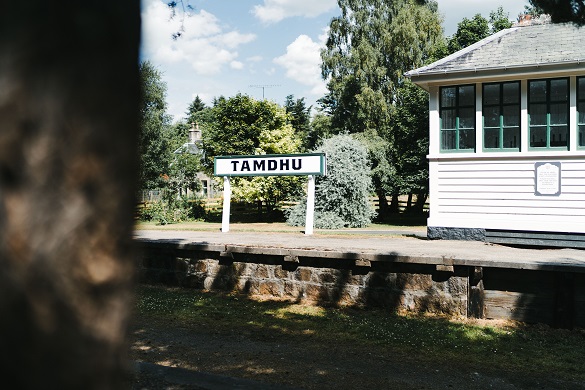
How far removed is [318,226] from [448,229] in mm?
8916

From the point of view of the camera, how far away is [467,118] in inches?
625

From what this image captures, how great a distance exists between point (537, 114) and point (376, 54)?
65.9 feet

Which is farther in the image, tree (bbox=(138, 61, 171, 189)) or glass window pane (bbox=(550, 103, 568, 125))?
tree (bbox=(138, 61, 171, 189))

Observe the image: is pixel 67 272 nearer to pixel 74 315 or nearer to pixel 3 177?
pixel 74 315

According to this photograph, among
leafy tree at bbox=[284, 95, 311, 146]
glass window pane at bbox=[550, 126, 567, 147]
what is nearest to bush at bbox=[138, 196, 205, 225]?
glass window pane at bbox=[550, 126, 567, 147]

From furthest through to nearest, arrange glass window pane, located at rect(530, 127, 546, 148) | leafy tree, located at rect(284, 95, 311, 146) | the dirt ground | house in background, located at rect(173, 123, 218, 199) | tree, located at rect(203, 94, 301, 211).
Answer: leafy tree, located at rect(284, 95, 311, 146), house in background, located at rect(173, 123, 218, 199), tree, located at rect(203, 94, 301, 211), glass window pane, located at rect(530, 127, 546, 148), the dirt ground

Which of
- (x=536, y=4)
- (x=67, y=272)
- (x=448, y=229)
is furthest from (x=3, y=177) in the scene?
(x=448, y=229)

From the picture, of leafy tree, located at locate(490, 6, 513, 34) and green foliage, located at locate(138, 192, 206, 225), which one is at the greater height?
leafy tree, located at locate(490, 6, 513, 34)

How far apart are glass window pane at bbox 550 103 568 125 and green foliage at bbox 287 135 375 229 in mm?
10493

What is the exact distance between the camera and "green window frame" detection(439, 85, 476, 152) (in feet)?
51.9

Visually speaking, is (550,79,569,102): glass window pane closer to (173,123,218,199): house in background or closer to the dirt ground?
the dirt ground

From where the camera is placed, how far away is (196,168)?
3425cm

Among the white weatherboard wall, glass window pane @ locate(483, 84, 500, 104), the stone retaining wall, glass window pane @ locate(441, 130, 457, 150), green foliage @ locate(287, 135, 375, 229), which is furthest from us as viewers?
green foliage @ locate(287, 135, 375, 229)

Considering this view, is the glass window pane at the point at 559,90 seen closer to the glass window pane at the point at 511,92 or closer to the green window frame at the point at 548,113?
the green window frame at the point at 548,113
